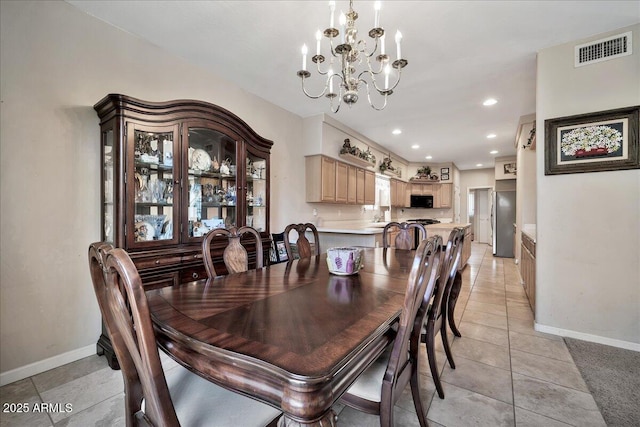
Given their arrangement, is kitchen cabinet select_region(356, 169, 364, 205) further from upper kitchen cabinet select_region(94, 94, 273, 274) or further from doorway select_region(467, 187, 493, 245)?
doorway select_region(467, 187, 493, 245)

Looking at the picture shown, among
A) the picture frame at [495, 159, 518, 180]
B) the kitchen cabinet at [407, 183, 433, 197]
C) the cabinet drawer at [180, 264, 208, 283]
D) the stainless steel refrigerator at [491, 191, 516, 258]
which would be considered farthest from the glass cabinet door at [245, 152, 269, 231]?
the picture frame at [495, 159, 518, 180]

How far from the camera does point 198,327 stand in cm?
98

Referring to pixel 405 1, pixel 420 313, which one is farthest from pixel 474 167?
pixel 420 313

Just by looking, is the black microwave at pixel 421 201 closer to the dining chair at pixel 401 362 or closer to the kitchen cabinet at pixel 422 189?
the kitchen cabinet at pixel 422 189

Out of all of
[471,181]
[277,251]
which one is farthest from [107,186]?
[471,181]

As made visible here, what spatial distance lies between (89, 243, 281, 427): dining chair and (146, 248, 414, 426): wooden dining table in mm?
127

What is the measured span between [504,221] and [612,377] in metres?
5.76

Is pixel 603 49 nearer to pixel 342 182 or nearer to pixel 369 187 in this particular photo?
pixel 342 182

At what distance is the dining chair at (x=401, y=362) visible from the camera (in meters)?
1.00

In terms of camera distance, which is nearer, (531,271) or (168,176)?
(168,176)

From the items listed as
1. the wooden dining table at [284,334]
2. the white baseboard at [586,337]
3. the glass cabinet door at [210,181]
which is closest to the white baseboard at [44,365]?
the glass cabinet door at [210,181]

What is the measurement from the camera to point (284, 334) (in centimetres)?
94

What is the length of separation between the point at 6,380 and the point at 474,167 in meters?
10.9

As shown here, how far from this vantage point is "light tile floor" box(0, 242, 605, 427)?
1589 millimetres
